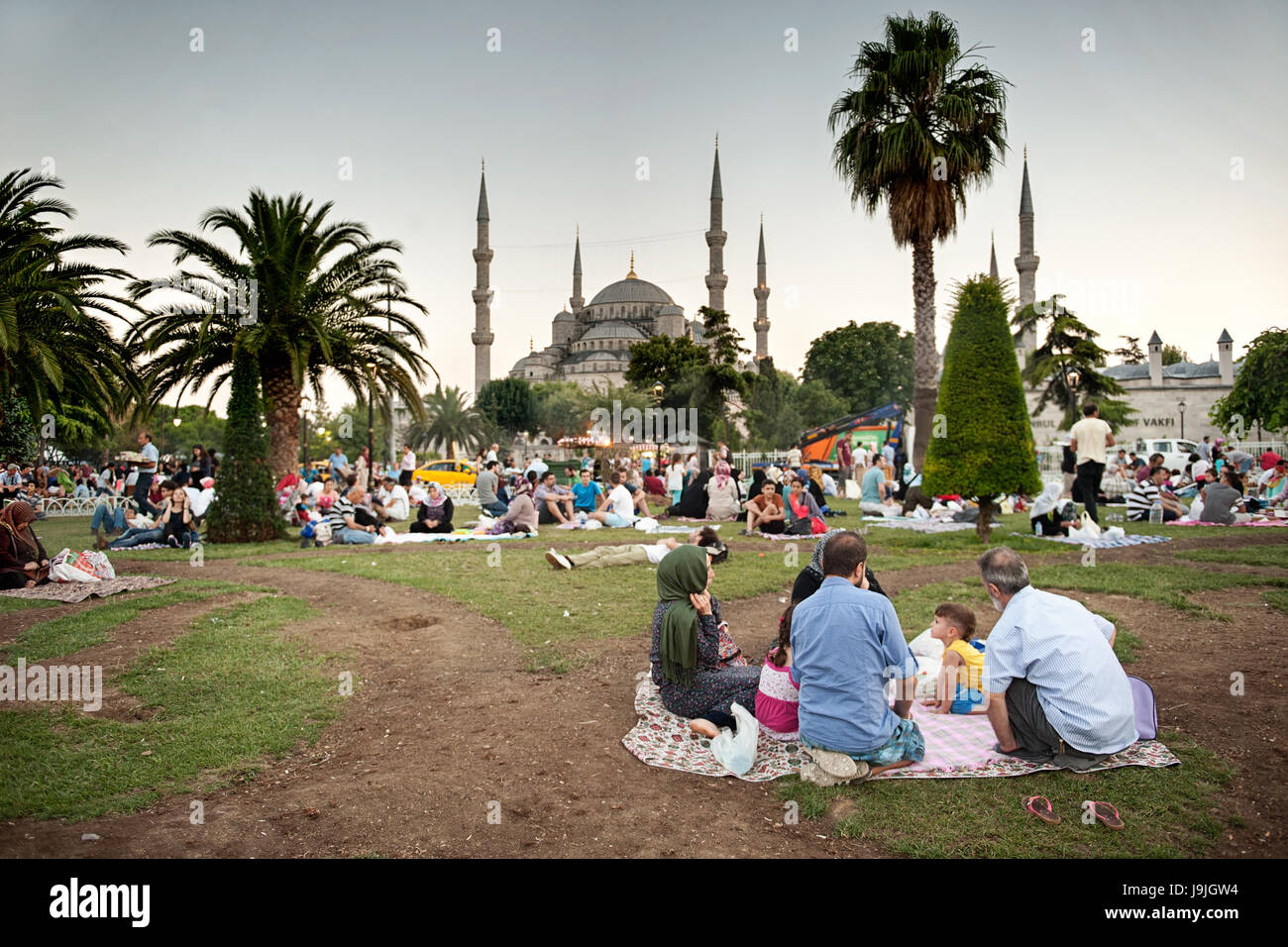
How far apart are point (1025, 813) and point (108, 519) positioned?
15.0 m

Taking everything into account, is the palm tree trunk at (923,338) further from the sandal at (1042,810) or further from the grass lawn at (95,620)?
the sandal at (1042,810)

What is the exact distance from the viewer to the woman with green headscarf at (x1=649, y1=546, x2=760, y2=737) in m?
4.21

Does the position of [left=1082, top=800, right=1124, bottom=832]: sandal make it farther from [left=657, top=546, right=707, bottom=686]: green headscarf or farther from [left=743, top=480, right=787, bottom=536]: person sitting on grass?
[left=743, top=480, right=787, bottom=536]: person sitting on grass

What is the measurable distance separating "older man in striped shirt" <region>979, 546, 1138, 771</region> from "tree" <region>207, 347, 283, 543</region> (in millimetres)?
11661

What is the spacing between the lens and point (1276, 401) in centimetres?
2816

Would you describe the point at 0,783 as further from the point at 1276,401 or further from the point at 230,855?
the point at 1276,401

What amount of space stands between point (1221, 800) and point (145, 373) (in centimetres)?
1734

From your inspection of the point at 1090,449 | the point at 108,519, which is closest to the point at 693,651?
the point at 1090,449

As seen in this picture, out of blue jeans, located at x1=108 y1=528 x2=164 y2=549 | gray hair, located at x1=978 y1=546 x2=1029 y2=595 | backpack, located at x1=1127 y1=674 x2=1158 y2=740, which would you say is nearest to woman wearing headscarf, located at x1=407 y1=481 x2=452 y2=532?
blue jeans, located at x1=108 y1=528 x2=164 y2=549

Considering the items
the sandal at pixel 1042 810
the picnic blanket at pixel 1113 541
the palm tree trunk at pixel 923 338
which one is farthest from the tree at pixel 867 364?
the sandal at pixel 1042 810

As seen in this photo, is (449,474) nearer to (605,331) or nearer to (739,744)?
(739,744)
